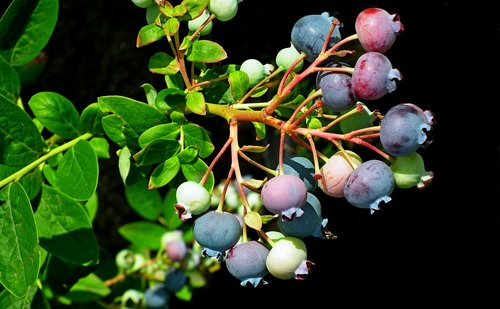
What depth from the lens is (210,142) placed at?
1193 millimetres

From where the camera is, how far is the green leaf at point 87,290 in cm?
170

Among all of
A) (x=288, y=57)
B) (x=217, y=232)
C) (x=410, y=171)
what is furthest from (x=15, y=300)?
(x=410, y=171)

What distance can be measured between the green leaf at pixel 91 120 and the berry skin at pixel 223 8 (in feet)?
1.11

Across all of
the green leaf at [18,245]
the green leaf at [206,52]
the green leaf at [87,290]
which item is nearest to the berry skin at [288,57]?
the green leaf at [206,52]

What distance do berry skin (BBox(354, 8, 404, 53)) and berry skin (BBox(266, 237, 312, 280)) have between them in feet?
0.94

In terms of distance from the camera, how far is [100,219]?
2.25m

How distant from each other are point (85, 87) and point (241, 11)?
0.56 meters

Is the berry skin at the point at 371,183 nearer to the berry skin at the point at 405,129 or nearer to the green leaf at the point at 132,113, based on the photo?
the berry skin at the point at 405,129

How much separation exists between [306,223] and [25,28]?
2.37 ft

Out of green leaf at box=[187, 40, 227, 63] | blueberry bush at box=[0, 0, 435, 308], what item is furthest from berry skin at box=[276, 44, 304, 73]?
green leaf at box=[187, 40, 227, 63]

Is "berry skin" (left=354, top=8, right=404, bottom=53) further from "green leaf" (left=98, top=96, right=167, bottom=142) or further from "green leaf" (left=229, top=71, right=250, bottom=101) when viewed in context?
"green leaf" (left=98, top=96, right=167, bottom=142)

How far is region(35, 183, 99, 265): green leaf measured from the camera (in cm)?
137

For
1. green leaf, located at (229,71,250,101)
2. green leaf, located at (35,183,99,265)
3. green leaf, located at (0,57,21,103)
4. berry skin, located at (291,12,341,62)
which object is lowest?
green leaf, located at (35,183,99,265)

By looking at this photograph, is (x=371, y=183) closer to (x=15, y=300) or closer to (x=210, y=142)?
(x=210, y=142)
